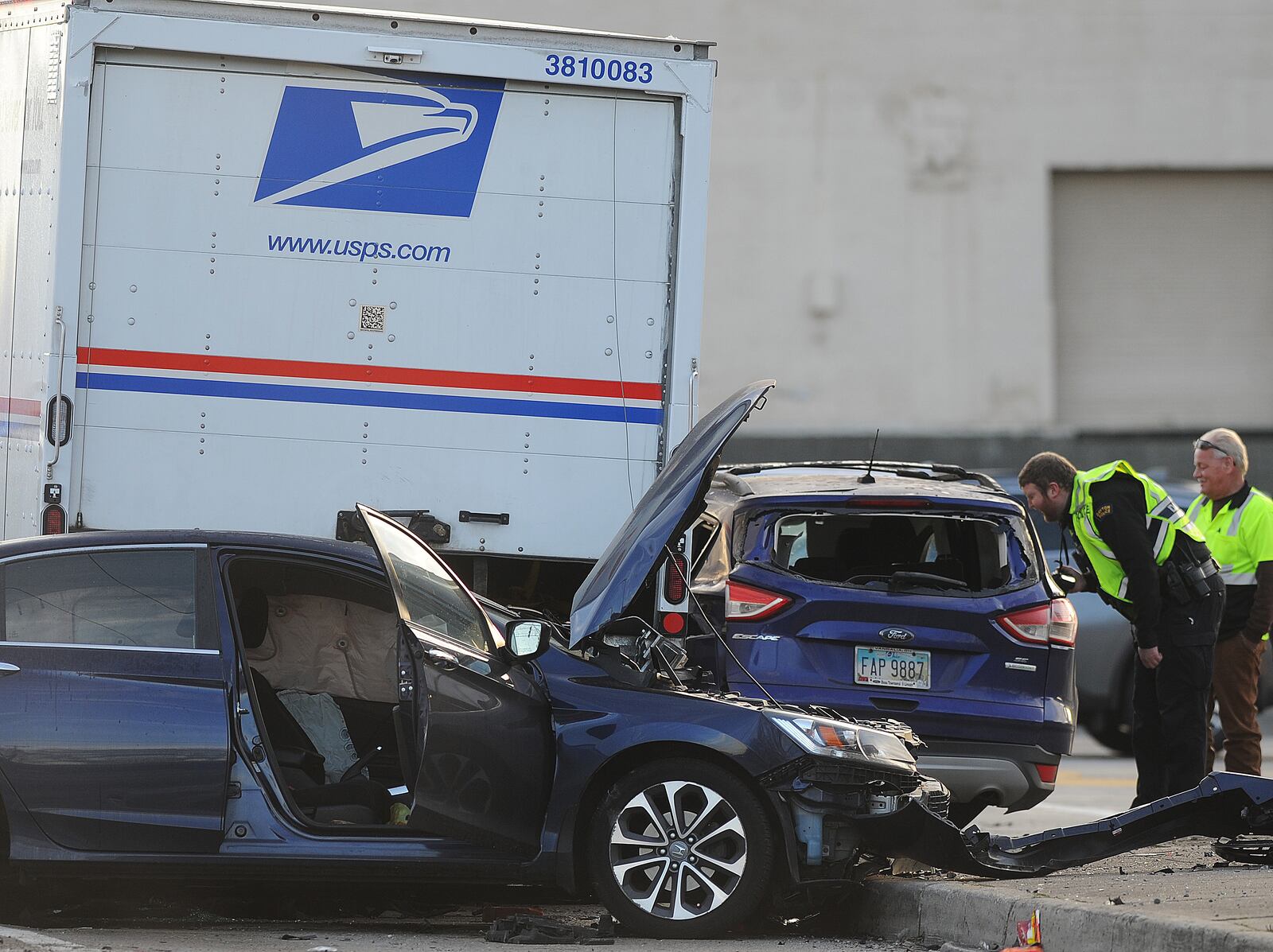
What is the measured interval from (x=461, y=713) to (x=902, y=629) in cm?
249

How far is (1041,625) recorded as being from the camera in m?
8.05

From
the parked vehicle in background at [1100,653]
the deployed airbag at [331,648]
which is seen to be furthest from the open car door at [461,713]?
the parked vehicle in background at [1100,653]

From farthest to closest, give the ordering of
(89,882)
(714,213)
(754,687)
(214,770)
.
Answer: (714,213)
(754,687)
(89,882)
(214,770)

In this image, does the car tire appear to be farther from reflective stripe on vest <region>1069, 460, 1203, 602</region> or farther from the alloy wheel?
reflective stripe on vest <region>1069, 460, 1203, 602</region>

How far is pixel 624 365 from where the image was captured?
26.1 ft

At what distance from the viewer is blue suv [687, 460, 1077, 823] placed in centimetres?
786

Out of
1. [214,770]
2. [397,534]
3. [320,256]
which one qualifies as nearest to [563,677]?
[397,534]

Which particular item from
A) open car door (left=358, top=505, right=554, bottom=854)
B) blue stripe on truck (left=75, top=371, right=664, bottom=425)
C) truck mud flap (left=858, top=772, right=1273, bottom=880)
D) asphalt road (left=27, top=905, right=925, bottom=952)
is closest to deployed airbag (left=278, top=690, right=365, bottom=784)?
asphalt road (left=27, top=905, right=925, bottom=952)

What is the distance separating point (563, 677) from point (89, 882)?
2.14 meters

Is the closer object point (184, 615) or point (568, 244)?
point (184, 615)

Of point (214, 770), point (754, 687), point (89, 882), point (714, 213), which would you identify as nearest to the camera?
point (214, 770)

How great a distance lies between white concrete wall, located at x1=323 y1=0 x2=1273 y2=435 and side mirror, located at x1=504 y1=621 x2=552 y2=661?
14.7 meters

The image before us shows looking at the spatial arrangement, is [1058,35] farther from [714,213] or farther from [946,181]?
[714,213]

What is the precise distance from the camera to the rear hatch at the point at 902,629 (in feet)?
25.8
